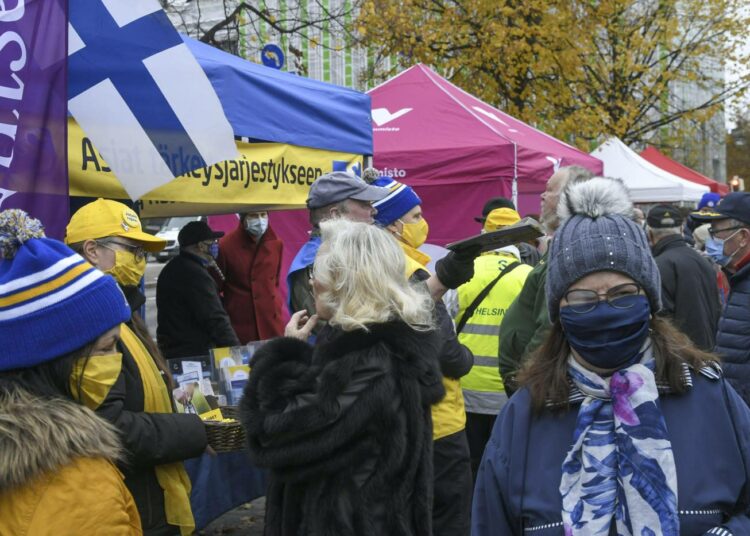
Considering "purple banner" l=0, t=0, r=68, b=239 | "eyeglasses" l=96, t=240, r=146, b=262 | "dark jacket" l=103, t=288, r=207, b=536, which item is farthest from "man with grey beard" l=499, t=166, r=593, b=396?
"purple banner" l=0, t=0, r=68, b=239

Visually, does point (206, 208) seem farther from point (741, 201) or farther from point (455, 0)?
point (455, 0)

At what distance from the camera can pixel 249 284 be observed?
7109mm

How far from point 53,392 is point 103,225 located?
129 cm

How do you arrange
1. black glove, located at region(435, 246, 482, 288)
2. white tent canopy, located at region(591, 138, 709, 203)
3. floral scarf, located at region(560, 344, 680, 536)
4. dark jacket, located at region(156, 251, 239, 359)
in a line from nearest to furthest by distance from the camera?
floral scarf, located at region(560, 344, 680, 536) < black glove, located at region(435, 246, 482, 288) < dark jacket, located at region(156, 251, 239, 359) < white tent canopy, located at region(591, 138, 709, 203)

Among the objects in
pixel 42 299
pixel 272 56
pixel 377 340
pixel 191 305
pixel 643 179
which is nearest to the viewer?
pixel 42 299

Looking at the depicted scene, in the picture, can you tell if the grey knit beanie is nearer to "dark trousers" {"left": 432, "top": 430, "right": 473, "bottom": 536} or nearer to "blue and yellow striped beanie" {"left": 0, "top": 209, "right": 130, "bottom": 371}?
"blue and yellow striped beanie" {"left": 0, "top": 209, "right": 130, "bottom": 371}

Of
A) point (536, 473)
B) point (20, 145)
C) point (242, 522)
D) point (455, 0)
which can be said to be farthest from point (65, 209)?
point (455, 0)

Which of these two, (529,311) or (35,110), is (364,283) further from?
(529,311)

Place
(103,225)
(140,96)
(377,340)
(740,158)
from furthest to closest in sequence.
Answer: (740,158)
(140,96)
(103,225)
(377,340)

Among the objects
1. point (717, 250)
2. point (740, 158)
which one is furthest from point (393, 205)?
point (740, 158)

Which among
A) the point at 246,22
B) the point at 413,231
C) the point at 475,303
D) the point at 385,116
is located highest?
the point at 246,22

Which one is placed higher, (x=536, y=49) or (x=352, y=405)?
(x=536, y=49)

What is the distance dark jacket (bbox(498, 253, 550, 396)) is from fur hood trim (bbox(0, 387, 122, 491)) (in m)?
2.52

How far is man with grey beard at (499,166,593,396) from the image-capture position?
424 centimetres
